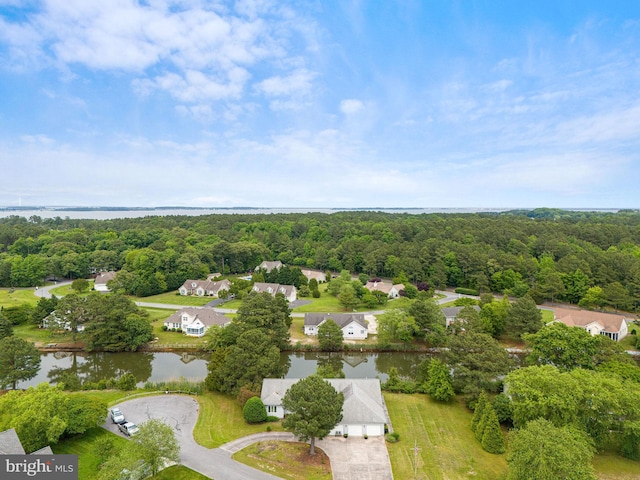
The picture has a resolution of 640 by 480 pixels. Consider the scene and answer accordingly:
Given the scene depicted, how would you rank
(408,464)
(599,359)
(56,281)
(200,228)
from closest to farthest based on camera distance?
(408,464)
(599,359)
(56,281)
(200,228)

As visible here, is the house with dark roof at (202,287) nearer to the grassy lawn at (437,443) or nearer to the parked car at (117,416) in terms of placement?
the parked car at (117,416)

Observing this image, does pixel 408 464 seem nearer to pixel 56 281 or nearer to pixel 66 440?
pixel 66 440

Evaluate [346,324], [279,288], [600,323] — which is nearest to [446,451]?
[346,324]

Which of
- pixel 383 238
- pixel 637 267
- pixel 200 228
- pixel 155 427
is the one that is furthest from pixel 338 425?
pixel 200 228

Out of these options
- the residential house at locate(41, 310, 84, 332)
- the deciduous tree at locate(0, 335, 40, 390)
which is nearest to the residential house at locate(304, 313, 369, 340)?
the deciduous tree at locate(0, 335, 40, 390)

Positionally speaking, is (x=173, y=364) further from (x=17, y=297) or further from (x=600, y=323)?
(x=600, y=323)

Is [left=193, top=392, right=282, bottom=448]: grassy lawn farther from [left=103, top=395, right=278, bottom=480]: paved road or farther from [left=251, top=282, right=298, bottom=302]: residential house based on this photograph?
[left=251, top=282, right=298, bottom=302]: residential house
